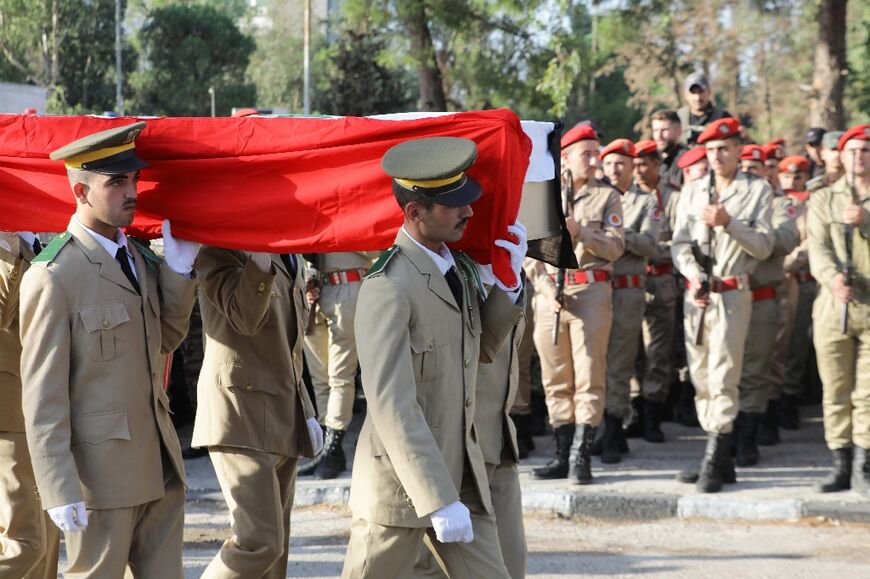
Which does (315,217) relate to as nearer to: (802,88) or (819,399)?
(819,399)

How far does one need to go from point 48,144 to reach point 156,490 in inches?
54.0

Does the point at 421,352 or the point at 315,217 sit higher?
the point at 315,217

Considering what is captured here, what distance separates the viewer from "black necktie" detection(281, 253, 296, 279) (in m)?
5.04

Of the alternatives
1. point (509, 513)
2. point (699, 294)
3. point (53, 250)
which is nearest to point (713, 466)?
point (699, 294)

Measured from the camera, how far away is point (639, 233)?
855 cm

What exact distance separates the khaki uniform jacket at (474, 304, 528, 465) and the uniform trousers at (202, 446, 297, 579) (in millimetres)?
943

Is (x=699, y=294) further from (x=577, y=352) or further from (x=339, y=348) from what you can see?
(x=339, y=348)

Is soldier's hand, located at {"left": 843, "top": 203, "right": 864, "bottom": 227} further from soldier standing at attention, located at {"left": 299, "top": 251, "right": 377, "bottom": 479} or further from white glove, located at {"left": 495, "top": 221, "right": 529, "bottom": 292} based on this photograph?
white glove, located at {"left": 495, "top": 221, "right": 529, "bottom": 292}

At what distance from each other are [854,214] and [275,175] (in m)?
4.13

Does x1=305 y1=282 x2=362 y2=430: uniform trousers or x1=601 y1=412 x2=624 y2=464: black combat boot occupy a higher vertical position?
x1=305 y1=282 x2=362 y2=430: uniform trousers

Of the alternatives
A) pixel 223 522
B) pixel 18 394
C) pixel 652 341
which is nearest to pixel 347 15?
pixel 652 341

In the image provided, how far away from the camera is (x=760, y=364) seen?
27.7 feet

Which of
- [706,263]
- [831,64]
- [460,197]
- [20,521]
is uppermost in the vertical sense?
[831,64]

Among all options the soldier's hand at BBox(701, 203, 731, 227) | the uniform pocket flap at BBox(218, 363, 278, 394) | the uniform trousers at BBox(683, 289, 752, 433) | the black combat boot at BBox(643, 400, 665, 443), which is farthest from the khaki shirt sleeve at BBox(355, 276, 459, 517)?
the black combat boot at BBox(643, 400, 665, 443)
